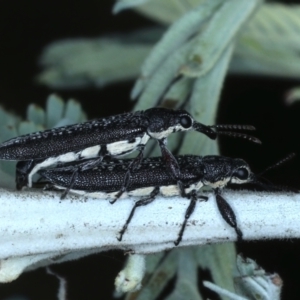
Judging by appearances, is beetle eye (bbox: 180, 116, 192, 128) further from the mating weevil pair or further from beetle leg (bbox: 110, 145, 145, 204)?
beetle leg (bbox: 110, 145, 145, 204)

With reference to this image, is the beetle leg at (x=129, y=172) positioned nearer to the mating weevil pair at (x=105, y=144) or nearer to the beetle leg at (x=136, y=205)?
the mating weevil pair at (x=105, y=144)

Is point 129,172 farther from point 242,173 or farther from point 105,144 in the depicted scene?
point 242,173

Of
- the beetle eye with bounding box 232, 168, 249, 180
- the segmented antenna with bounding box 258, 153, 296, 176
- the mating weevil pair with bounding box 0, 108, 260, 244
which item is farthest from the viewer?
the segmented antenna with bounding box 258, 153, 296, 176

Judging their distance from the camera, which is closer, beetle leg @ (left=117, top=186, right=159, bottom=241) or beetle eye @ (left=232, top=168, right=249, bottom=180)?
beetle leg @ (left=117, top=186, right=159, bottom=241)

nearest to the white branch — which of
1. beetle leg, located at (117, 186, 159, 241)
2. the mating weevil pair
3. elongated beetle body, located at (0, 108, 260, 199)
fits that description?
beetle leg, located at (117, 186, 159, 241)

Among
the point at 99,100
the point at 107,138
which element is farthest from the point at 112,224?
the point at 99,100

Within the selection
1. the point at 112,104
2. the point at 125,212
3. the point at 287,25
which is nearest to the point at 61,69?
the point at 112,104

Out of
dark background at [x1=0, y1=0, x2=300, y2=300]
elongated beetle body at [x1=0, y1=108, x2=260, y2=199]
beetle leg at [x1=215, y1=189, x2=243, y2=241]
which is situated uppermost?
beetle leg at [x1=215, y1=189, x2=243, y2=241]

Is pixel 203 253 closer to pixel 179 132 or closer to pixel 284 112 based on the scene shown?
pixel 179 132
